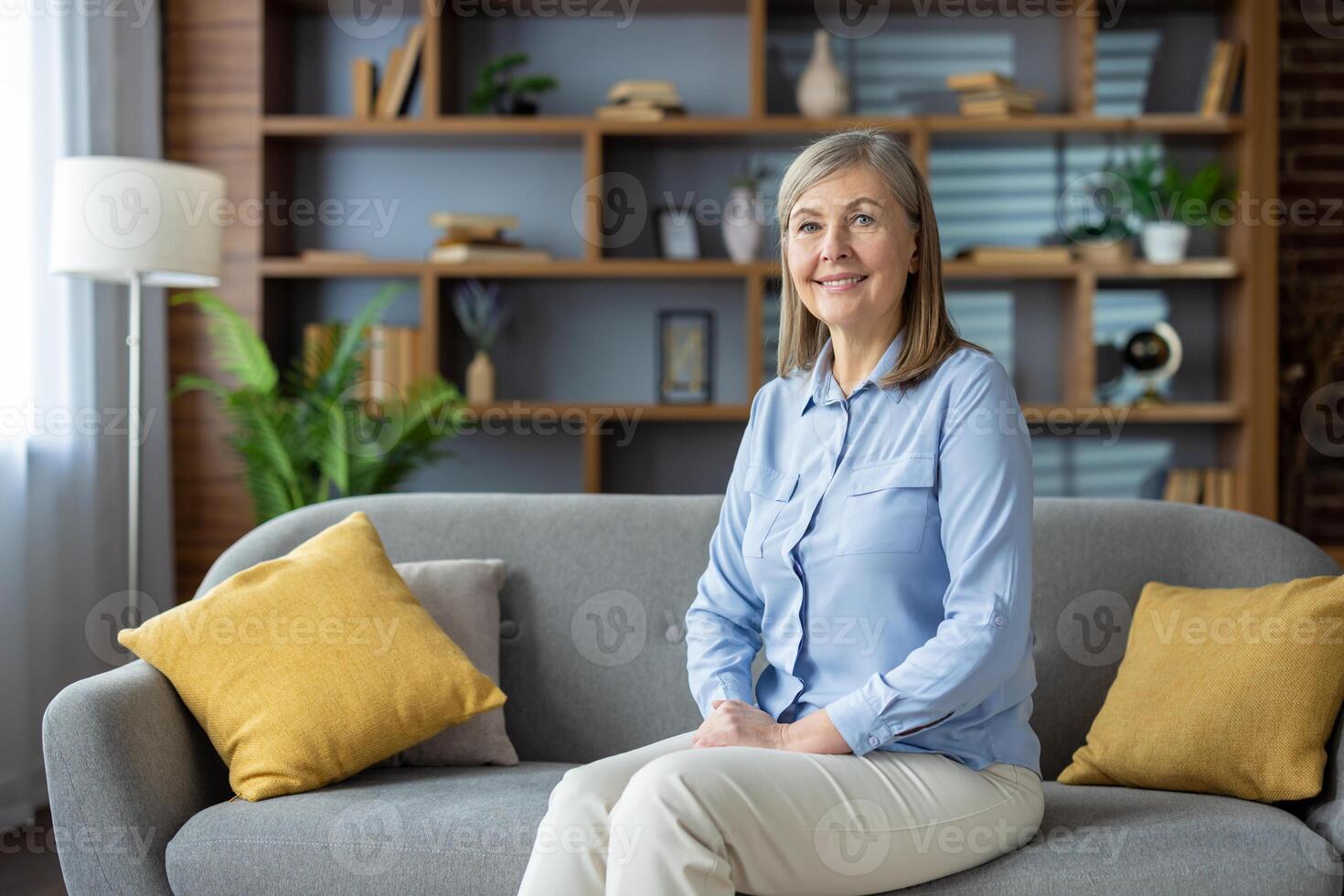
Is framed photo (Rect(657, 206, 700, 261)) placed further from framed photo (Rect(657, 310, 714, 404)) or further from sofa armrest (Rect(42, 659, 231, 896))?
sofa armrest (Rect(42, 659, 231, 896))

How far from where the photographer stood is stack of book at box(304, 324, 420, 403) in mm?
3967

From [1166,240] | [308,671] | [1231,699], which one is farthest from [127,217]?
[1166,240]

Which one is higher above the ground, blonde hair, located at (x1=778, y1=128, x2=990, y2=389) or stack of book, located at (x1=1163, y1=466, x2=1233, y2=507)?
blonde hair, located at (x1=778, y1=128, x2=990, y2=389)

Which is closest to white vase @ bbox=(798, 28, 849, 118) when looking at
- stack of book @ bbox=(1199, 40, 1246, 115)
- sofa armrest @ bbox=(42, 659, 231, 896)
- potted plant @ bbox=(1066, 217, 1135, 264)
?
potted plant @ bbox=(1066, 217, 1135, 264)

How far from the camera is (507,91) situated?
400cm

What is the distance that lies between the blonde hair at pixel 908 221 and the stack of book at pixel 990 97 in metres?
2.28

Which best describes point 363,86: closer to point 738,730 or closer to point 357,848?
point 357,848

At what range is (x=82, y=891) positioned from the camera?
177 centimetres

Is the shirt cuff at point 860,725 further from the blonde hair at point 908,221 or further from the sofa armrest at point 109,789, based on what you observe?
the sofa armrest at point 109,789

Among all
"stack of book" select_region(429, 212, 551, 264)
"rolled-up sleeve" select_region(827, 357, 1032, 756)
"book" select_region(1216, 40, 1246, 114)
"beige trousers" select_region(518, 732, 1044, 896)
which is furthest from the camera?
"stack of book" select_region(429, 212, 551, 264)

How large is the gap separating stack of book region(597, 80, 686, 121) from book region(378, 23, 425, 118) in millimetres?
606

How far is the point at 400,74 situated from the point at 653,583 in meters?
2.40

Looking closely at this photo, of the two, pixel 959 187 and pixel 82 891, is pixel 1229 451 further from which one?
pixel 82 891

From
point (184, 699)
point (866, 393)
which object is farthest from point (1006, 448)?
point (184, 699)
